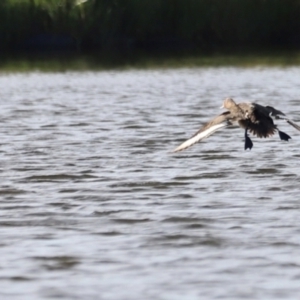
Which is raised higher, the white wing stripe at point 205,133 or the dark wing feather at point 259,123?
the dark wing feather at point 259,123

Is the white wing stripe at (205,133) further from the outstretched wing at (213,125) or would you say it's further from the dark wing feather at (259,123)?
the dark wing feather at (259,123)

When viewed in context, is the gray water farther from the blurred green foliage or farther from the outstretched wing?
the blurred green foliage

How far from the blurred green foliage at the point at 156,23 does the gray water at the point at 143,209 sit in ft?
46.1

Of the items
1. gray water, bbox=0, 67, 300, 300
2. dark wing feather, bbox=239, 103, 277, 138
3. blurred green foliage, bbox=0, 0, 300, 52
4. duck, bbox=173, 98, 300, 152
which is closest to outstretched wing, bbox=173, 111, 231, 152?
duck, bbox=173, 98, 300, 152

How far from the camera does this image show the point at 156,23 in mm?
29391

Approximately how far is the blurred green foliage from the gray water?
1406 centimetres

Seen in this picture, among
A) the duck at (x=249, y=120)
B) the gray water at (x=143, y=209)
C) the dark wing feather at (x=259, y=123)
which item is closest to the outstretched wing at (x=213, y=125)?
the duck at (x=249, y=120)

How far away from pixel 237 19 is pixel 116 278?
23357 mm

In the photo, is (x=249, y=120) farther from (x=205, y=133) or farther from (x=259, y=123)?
(x=205, y=133)

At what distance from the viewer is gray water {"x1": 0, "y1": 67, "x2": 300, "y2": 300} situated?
580 centimetres

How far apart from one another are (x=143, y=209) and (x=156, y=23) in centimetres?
2201

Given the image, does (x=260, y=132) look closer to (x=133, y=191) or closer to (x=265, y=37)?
(x=133, y=191)

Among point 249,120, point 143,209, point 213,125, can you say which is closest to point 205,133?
point 213,125

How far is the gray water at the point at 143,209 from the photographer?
5797 millimetres
